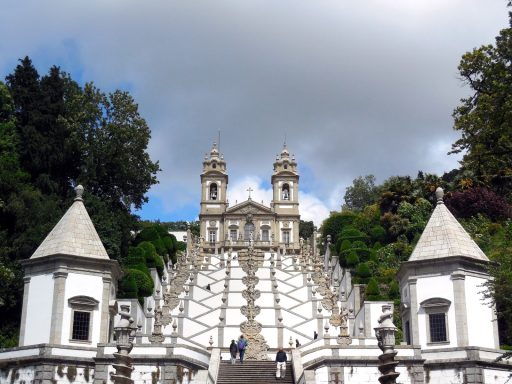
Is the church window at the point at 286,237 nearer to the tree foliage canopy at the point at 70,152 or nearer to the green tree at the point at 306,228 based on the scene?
the green tree at the point at 306,228

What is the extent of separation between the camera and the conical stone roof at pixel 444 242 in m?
29.2

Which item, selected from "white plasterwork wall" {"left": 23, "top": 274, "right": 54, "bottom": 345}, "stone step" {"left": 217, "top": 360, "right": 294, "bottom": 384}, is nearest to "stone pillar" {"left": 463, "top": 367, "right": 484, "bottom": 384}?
"stone step" {"left": 217, "top": 360, "right": 294, "bottom": 384}

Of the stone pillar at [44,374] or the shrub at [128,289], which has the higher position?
the shrub at [128,289]

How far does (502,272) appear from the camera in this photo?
2081cm

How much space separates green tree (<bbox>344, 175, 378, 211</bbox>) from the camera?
294ft

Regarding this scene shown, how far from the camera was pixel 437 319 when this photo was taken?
94.0 feet

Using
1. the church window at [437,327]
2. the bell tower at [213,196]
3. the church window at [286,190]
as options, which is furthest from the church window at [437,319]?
the church window at [286,190]

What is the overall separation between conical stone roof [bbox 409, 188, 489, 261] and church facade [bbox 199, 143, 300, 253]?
44378 millimetres

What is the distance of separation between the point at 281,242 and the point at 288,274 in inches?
1034

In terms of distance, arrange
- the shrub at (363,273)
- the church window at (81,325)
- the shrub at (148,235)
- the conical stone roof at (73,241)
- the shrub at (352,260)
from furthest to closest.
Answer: the shrub at (148,235)
the shrub at (352,260)
the shrub at (363,273)
the conical stone roof at (73,241)
the church window at (81,325)

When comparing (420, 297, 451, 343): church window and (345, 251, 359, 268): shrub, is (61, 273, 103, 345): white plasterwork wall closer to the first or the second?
(420, 297, 451, 343): church window

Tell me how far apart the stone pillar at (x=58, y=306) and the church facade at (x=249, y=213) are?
4576 cm

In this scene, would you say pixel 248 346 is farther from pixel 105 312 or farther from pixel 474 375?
pixel 474 375

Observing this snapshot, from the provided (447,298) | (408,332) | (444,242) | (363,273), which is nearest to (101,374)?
(408,332)
